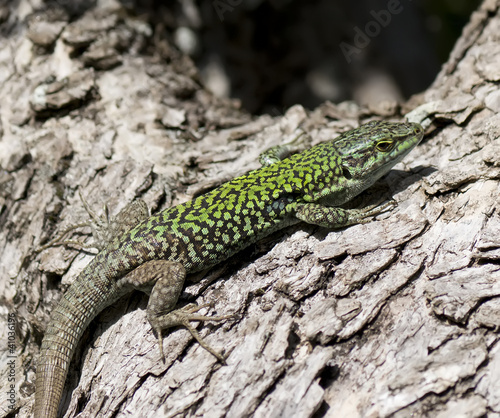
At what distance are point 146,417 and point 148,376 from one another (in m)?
0.35

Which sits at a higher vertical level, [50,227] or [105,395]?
[50,227]

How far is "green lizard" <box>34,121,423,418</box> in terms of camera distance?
432cm

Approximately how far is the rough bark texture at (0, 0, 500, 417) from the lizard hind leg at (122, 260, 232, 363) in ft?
0.41

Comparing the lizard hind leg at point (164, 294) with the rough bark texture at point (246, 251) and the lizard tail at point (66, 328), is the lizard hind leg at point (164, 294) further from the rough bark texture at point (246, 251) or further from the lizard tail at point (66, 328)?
the lizard tail at point (66, 328)

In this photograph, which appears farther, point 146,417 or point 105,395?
point 105,395

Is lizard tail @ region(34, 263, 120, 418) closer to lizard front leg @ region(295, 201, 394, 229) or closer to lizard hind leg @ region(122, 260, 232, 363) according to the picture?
lizard hind leg @ region(122, 260, 232, 363)

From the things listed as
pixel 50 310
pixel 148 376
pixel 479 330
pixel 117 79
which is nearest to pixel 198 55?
pixel 117 79

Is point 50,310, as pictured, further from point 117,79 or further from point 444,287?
point 444,287

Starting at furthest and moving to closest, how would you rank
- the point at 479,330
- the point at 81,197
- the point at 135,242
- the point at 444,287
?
the point at 81,197
the point at 135,242
the point at 444,287
the point at 479,330

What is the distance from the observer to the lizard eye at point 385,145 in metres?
4.77

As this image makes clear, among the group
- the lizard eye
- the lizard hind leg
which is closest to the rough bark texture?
the lizard hind leg

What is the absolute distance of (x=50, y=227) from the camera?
5145 mm

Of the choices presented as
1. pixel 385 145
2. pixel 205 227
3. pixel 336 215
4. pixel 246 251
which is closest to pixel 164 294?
pixel 205 227

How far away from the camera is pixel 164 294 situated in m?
4.29
